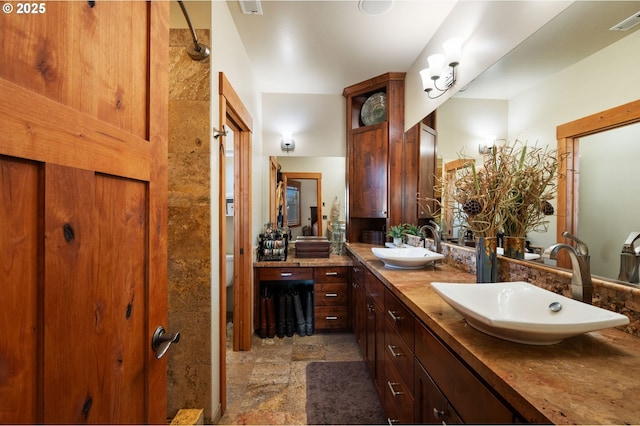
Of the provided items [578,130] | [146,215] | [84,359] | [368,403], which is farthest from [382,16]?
[368,403]

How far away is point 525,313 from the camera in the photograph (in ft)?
2.97

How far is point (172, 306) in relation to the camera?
1.51 metres

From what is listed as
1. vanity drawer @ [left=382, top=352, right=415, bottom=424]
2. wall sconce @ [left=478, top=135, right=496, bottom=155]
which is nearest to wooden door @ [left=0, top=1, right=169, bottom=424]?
vanity drawer @ [left=382, top=352, right=415, bottom=424]

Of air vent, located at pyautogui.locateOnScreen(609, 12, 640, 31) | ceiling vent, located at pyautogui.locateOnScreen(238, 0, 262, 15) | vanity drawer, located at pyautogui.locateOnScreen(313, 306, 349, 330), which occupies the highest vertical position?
ceiling vent, located at pyautogui.locateOnScreen(238, 0, 262, 15)

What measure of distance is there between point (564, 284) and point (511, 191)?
46cm

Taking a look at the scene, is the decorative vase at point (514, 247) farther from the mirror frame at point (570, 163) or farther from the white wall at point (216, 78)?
the white wall at point (216, 78)

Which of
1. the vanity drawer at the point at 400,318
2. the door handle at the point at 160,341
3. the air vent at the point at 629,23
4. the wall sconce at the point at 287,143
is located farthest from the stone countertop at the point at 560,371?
the wall sconce at the point at 287,143

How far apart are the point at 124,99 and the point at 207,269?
1.07m

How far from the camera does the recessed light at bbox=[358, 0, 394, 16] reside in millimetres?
1717

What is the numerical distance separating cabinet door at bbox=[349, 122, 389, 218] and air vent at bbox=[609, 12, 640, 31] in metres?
1.92

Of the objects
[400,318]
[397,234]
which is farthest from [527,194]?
[397,234]

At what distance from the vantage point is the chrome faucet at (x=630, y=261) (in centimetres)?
85

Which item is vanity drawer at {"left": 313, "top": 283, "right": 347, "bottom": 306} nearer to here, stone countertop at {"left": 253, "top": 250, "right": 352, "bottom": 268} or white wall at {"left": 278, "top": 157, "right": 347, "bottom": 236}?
stone countertop at {"left": 253, "top": 250, "right": 352, "bottom": 268}

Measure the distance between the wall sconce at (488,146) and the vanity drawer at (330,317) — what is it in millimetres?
1970
